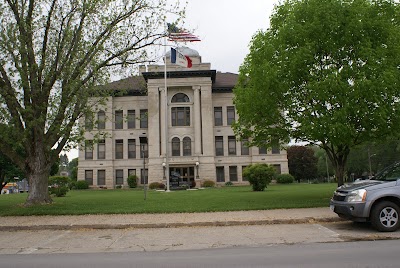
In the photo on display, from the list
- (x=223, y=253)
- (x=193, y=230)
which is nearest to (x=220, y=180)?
(x=193, y=230)

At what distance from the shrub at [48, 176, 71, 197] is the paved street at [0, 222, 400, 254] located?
17.1 metres

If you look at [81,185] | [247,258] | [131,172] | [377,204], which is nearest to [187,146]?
[131,172]

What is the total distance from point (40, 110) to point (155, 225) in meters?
8.95

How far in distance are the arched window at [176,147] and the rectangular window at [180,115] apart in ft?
7.01

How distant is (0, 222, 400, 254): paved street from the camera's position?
9445 mm

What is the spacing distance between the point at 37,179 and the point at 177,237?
10574mm

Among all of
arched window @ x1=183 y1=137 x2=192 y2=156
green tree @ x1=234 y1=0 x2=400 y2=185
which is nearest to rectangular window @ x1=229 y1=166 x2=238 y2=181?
arched window @ x1=183 y1=137 x2=192 y2=156

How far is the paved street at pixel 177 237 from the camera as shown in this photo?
9445 millimetres

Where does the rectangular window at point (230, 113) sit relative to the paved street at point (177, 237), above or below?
above

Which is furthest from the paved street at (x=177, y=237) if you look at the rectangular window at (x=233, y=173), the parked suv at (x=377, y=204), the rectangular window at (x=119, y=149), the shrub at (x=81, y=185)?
the rectangular window at (x=119, y=149)

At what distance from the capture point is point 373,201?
1030 centimetres

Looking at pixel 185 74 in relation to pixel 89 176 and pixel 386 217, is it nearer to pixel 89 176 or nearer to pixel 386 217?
pixel 89 176

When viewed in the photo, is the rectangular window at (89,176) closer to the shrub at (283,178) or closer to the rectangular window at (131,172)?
the rectangular window at (131,172)

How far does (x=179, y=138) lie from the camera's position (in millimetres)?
50000
